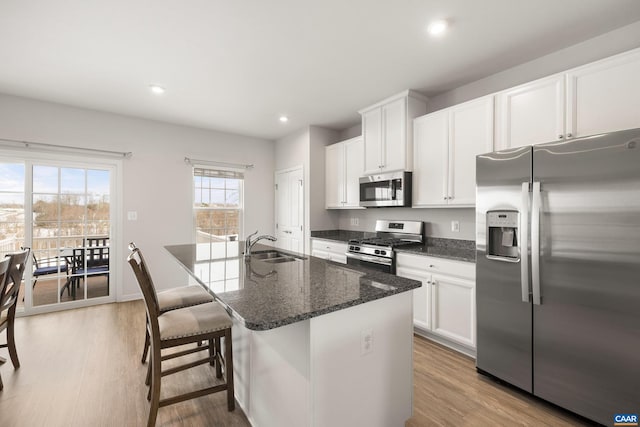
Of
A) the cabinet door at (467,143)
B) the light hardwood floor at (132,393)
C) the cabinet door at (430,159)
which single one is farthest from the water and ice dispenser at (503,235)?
the light hardwood floor at (132,393)

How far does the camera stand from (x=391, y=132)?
134 inches

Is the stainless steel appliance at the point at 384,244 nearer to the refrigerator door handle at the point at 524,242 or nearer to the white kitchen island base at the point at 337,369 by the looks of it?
the refrigerator door handle at the point at 524,242

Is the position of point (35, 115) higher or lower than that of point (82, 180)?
higher

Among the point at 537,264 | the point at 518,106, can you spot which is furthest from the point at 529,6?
the point at 537,264

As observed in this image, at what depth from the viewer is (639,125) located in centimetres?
182

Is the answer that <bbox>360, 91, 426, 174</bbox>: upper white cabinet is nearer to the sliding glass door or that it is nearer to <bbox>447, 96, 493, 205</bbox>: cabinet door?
<bbox>447, 96, 493, 205</bbox>: cabinet door

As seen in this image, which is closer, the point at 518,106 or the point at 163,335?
the point at 163,335

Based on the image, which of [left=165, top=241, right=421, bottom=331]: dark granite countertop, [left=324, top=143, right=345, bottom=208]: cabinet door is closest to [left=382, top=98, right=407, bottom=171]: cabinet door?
[left=324, top=143, right=345, bottom=208]: cabinet door

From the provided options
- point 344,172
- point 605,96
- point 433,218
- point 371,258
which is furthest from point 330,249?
point 605,96

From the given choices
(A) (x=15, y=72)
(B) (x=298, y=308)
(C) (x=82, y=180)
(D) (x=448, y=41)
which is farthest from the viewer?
(C) (x=82, y=180)

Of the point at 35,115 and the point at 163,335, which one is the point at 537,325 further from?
the point at 35,115

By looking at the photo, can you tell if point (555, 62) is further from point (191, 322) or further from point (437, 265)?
point (191, 322)

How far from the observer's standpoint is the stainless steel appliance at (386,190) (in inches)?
128

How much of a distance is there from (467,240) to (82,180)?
4.93 m
